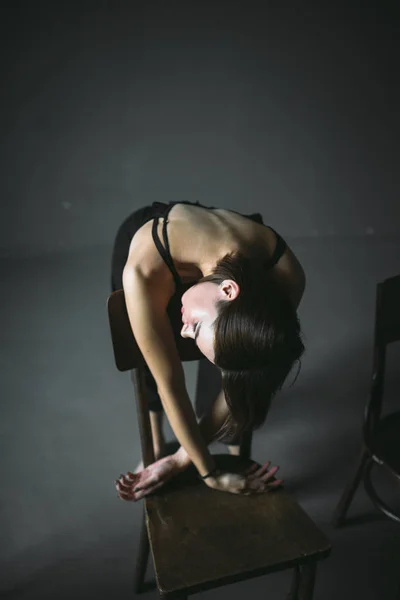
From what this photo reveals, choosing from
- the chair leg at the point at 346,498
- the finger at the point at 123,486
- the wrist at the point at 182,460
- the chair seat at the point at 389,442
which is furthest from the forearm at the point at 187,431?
the chair leg at the point at 346,498

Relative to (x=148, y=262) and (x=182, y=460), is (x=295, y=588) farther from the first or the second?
(x=148, y=262)

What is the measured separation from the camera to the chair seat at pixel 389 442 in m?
1.19

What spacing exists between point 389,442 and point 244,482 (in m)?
0.44

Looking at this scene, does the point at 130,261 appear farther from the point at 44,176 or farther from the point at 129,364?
the point at 44,176

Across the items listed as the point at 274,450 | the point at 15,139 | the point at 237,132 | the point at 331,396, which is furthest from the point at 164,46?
the point at 274,450

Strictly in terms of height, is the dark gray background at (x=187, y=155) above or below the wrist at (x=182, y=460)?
above

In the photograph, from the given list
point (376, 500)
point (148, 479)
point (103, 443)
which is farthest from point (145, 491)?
point (103, 443)

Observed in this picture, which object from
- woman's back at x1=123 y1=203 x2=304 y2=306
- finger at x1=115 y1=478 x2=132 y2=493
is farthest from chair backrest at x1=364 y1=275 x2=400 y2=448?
finger at x1=115 y1=478 x2=132 y2=493

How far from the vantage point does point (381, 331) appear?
4.10 ft

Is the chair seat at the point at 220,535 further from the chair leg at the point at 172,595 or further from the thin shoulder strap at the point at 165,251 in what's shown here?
the thin shoulder strap at the point at 165,251

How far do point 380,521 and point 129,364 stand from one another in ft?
3.17

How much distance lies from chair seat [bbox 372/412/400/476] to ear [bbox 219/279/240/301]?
25.7 inches

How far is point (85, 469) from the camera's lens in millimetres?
1678

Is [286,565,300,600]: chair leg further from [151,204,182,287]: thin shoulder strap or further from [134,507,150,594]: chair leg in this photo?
[151,204,182,287]: thin shoulder strap
